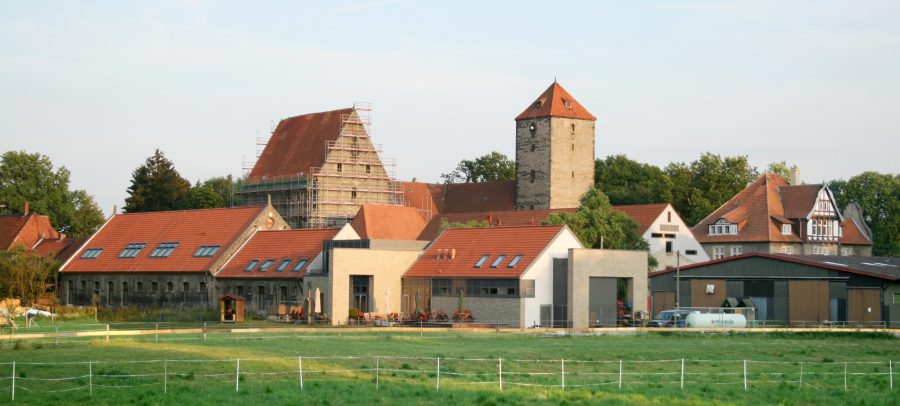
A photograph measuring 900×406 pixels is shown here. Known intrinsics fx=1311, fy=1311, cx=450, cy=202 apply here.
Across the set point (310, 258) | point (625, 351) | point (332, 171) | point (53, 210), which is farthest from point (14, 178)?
point (625, 351)

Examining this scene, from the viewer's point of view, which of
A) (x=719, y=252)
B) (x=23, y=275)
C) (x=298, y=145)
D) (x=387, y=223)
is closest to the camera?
(x=23, y=275)

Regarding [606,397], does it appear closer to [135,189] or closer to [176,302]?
[176,302]

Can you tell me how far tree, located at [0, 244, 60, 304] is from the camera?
81.1 metres

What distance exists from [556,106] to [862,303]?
51395mm

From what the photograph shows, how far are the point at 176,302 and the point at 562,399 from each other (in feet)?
170

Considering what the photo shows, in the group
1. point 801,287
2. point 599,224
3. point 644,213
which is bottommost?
point 801,287

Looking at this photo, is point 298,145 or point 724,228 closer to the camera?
point 724,228

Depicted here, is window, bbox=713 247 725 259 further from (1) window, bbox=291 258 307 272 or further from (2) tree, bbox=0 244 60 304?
(2) tree, bbox=0 244 60 304

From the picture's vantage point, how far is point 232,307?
236 ft

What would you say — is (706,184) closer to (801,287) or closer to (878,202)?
(878,202)

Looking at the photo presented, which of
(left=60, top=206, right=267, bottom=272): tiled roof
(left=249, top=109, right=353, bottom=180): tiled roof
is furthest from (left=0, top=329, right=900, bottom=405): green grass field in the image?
(left=249, top=109, right=353, bottom=180): tiled roof

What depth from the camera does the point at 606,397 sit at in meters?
33.5

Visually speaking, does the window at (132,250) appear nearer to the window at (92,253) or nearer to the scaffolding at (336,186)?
the window at (92,253)

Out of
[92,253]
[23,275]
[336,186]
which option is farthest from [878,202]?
[23,275]
